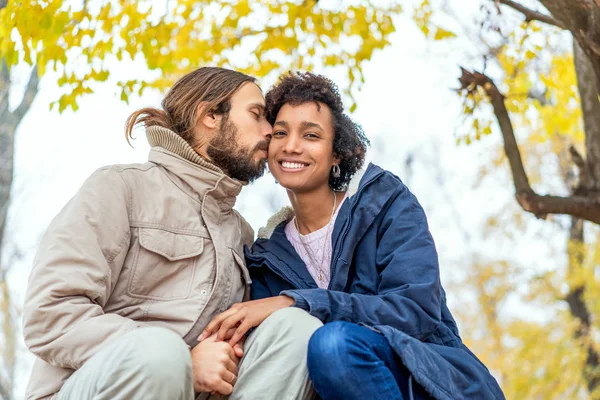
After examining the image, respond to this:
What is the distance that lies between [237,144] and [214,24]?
10.6ft

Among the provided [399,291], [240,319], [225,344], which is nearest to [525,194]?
[399,291]

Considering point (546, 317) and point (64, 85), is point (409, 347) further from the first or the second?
point (546, 317)

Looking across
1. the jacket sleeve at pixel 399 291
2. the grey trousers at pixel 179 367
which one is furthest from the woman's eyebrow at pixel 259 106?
the grey trousers at pixel 179 367

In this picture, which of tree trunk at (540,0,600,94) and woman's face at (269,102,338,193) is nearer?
woman's face at (269,102,338,193)

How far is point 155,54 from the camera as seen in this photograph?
18.7 ft

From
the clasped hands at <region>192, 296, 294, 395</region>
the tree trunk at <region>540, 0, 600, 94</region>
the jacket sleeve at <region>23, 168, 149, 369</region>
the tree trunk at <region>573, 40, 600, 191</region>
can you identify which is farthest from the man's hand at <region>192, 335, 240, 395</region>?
the tree trunk at <region>573, 40, 600, 191</region>

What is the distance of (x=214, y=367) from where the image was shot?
8.41ft

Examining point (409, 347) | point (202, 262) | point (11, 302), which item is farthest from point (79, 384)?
point (11, 302)

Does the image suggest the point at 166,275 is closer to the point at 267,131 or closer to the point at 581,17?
the point at 267,131

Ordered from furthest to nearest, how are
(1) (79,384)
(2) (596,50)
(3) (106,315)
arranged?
(2) (596,50)
(3) (106,315)
(1) (79,384)

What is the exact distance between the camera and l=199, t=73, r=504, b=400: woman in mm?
2594

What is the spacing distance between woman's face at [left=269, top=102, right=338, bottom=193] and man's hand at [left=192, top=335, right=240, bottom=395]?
100 cm

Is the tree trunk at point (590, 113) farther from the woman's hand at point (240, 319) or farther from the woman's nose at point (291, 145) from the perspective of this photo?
the woman's hand at point (240, 319)

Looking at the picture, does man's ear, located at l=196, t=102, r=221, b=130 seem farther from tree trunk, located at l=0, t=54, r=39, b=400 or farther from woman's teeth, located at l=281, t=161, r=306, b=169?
tree trunk, located at l=0, t=54, r=39, b=400
